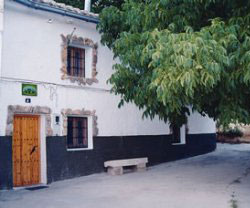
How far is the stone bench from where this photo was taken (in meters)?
12.5

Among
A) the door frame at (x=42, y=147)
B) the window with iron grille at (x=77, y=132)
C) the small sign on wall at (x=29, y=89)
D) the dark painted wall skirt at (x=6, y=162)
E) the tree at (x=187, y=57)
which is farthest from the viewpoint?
the window with iron grille at (x=77, y=132)

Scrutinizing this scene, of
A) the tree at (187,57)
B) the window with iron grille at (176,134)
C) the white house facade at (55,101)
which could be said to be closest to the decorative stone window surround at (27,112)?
the white house facade at (55,101)

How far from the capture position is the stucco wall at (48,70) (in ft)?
34.0

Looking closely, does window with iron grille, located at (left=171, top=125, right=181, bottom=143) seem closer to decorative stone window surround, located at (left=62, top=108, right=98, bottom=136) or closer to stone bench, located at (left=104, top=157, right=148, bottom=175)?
stone bench, located at (left=104, top=157, right=148, bottom=175)

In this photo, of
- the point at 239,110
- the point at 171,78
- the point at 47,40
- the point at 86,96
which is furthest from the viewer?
the point at 86,96

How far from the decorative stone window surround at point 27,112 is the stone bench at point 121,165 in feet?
7.90

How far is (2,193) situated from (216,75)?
6.16 meters

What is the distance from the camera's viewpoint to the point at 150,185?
415 inches

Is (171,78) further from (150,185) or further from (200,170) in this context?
(200,170)

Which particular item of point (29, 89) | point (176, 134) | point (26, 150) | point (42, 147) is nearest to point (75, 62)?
point (29, 89)

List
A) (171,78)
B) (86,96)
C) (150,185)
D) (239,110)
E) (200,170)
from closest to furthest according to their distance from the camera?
(171,78) < (239,110) < (150,185) < (86,96) < (200,170)

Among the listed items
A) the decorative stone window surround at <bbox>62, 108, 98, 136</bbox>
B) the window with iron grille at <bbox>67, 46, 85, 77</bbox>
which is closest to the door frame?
the decorative stone window surround at <bbox>62, 108, 98, 136</bbox>

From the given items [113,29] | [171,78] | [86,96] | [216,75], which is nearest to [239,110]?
[216,75]

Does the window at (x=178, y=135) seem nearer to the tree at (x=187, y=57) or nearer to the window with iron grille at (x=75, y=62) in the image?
the window with iron grille at (x=75, y=62)
